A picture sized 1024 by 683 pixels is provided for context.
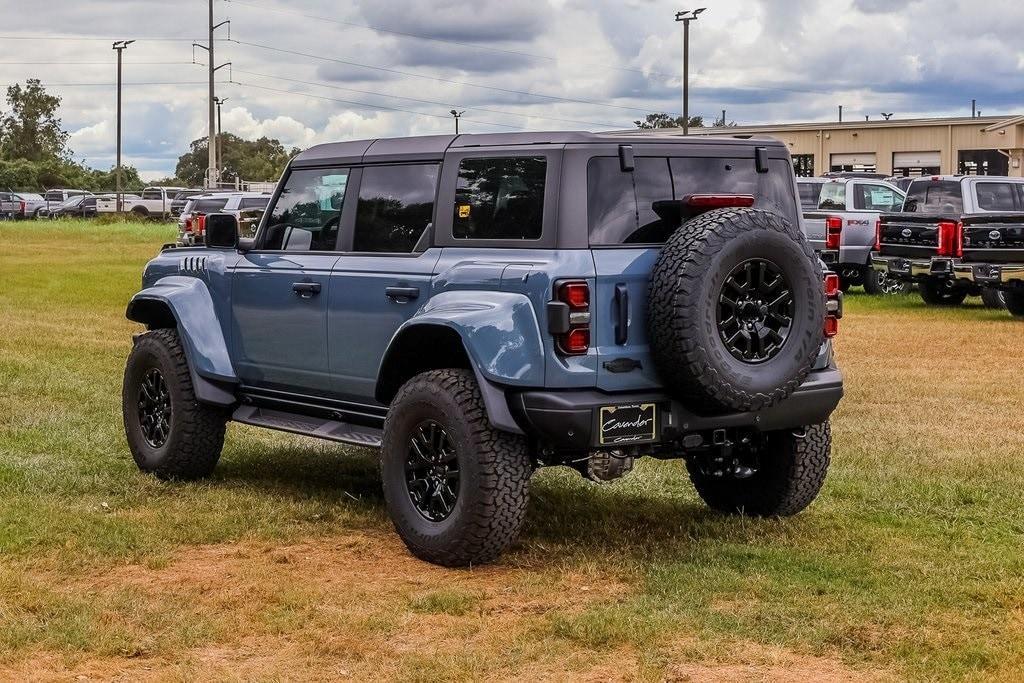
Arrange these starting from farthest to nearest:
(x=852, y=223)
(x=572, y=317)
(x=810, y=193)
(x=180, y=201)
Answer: (x=180, y=201)
(x=810, y=193)
(x=852, y=223)
(x=572, y=317)

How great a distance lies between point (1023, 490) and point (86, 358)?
9.16m

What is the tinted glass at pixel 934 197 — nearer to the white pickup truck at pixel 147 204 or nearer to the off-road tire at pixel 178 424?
the off-road tire at pixel 178 424

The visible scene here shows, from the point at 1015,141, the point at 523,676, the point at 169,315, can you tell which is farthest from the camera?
the point at 1015,141

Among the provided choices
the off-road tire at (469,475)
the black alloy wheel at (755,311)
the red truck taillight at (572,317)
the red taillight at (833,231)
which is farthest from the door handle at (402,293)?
the red taillight at (833,231)

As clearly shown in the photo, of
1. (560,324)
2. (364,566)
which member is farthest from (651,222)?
(364,566)

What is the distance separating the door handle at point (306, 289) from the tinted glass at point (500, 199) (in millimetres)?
995

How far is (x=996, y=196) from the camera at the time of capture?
803 inches

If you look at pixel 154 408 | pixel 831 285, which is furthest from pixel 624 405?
pixel 154 408

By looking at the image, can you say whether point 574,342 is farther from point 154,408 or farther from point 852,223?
point 852,223

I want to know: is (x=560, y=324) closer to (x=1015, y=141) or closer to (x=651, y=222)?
(x=651, y=222)

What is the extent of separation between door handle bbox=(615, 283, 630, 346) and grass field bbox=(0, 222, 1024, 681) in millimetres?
1041

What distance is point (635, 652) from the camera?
523 centimetres

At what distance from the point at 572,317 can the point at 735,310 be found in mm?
732

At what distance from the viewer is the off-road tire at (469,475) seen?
6223 millimetres
